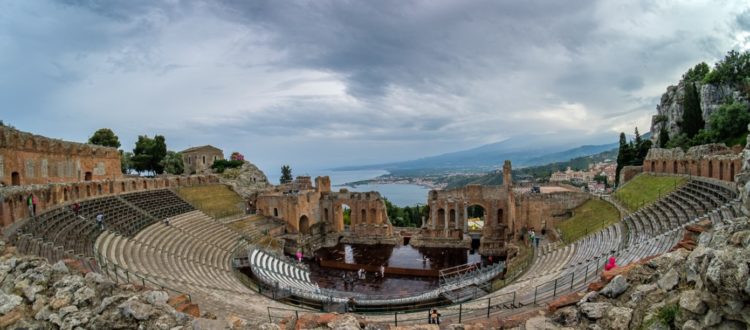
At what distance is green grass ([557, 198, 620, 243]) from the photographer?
25.9 m

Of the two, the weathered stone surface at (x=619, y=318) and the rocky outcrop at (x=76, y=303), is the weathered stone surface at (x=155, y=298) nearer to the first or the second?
the rocky outcrop at (x=76, y=303)

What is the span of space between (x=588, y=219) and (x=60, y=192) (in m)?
A: 37.1

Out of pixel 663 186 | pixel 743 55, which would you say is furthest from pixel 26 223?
pixel 743 55

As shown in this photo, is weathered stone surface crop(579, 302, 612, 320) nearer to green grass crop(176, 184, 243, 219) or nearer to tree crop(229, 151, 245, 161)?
green grass crop(176, 184, 243, 219)

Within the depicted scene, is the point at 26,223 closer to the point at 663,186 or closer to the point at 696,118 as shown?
the point at 663,186

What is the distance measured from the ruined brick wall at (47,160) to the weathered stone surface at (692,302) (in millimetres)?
32159

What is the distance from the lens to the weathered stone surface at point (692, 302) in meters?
5.45

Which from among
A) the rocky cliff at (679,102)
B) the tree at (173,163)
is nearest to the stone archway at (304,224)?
the tree at (173,163)

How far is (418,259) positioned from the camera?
32500 millimetres

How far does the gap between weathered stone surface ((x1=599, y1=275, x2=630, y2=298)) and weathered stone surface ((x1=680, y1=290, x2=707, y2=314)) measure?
195 centimetres

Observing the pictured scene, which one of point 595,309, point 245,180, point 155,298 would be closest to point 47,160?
point 245,180

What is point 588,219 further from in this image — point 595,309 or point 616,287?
point 595,309

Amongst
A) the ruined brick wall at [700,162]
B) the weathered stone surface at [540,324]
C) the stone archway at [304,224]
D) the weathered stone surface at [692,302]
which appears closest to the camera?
the weathered stone surface at [692,302]

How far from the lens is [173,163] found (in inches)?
2527
